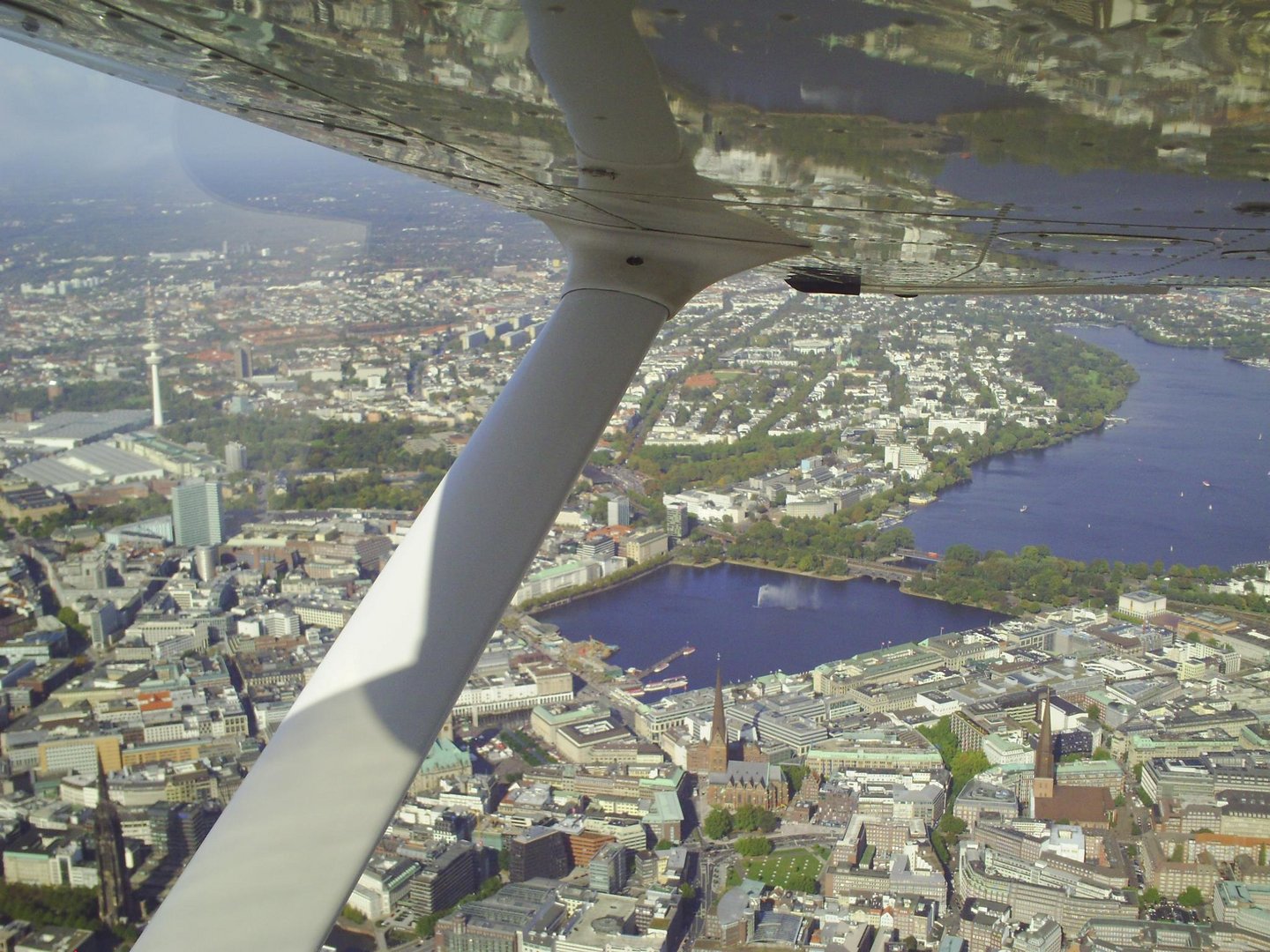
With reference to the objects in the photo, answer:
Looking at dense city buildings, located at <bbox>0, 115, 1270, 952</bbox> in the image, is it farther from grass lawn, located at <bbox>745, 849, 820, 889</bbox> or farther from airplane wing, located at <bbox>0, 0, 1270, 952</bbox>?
airplane wing, located at <bbox>0, 0, 1270, 952</bbox>

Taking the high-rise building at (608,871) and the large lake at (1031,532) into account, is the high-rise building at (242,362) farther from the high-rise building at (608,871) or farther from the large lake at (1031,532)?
the high-rise building at (608,871)

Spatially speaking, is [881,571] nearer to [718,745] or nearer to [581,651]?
[581,651]

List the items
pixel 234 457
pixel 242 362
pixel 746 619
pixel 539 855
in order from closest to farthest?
pixel 539 855
pixel 746 619
pixel 234 457
pixel 242 362

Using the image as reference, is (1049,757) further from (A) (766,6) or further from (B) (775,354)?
(B) (775,354)

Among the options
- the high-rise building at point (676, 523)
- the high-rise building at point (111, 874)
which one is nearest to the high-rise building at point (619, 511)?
the high-rise building at point (676, 523)

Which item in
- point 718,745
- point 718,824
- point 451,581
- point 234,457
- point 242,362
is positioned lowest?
point 718,824

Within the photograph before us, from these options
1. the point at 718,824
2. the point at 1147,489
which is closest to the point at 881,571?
the point at 1147,489
